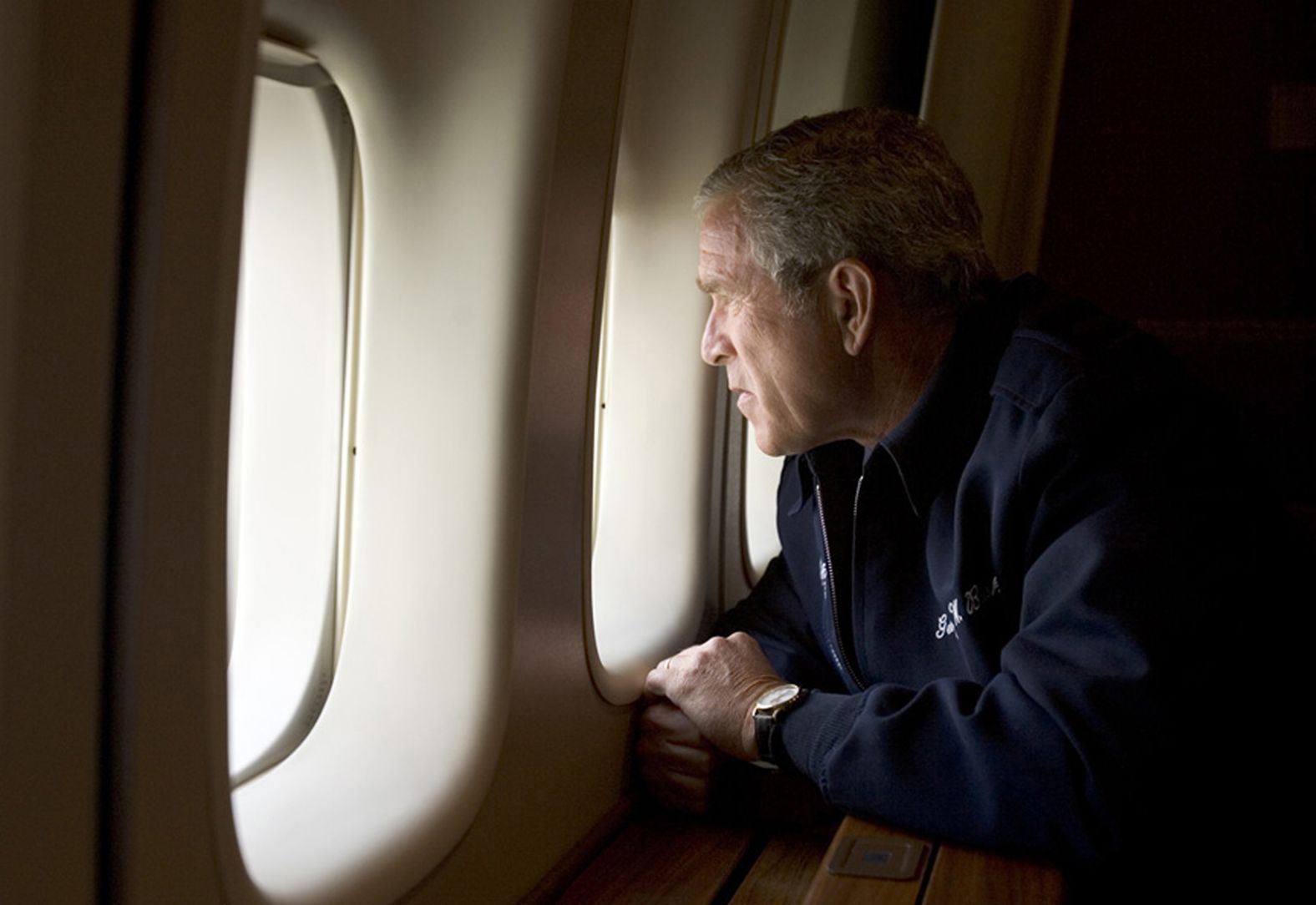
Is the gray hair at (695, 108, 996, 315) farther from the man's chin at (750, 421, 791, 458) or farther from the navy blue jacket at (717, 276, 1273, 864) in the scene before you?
the man's chin at (750, 421, 791, 458)

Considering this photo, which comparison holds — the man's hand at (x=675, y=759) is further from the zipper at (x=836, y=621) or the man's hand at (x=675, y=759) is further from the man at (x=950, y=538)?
the zipper at (x=836, y=621)

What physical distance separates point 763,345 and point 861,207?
230mm

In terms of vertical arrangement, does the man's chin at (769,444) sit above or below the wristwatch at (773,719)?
above

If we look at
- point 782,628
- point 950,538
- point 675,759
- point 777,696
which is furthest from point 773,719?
point 782,628

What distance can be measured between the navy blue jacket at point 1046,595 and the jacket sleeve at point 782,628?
18 centimetres

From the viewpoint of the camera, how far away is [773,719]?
5.45 ft

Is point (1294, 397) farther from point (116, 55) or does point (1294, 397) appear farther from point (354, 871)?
point (116, 55)

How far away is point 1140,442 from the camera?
4.87 feet

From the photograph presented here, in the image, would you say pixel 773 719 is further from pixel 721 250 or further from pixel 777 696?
pixel 721 250

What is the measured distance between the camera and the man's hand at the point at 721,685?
5.66 feet

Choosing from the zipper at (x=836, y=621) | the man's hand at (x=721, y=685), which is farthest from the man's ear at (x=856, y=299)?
the man's hand at (x=721, y=685)

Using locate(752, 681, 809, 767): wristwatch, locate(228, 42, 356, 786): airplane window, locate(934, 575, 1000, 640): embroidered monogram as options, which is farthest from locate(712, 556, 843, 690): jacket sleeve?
locate(228, 42, 356, 786): airplane window

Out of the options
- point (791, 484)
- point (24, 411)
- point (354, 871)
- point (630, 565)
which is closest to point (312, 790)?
point (354, 871)

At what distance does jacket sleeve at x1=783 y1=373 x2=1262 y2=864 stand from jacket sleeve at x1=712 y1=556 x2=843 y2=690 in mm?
495
